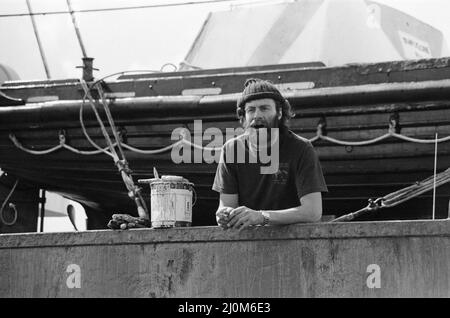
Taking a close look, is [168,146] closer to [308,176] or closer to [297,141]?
[297,141]

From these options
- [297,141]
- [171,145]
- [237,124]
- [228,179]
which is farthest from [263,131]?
[171,145]

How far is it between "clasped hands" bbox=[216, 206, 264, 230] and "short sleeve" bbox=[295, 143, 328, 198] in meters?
0.25

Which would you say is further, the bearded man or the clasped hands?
the bearded man

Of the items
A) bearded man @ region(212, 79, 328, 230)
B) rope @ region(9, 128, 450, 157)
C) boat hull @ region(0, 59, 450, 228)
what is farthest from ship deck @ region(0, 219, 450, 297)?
boat hull @ region(0, 59, 450, 228)

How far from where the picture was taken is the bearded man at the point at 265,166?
4105 millimetres

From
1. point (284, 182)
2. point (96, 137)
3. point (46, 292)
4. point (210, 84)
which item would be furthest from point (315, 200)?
point (96, 137)

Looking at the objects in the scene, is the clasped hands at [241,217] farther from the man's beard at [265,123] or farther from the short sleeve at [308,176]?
the man's beard at [265,123]

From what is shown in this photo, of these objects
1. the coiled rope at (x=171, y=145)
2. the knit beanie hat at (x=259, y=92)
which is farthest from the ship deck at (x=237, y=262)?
the coiled rope at (x=171, y=145)

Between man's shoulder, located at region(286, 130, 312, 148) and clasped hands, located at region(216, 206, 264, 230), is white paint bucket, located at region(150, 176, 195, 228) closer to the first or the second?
clasped hands, located at region(216, 206, 264, 230)

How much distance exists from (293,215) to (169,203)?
64cm

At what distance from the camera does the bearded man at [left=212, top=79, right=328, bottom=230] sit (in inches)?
162

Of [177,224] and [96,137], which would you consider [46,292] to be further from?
[96,137]

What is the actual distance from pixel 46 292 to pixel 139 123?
3.06 metres
